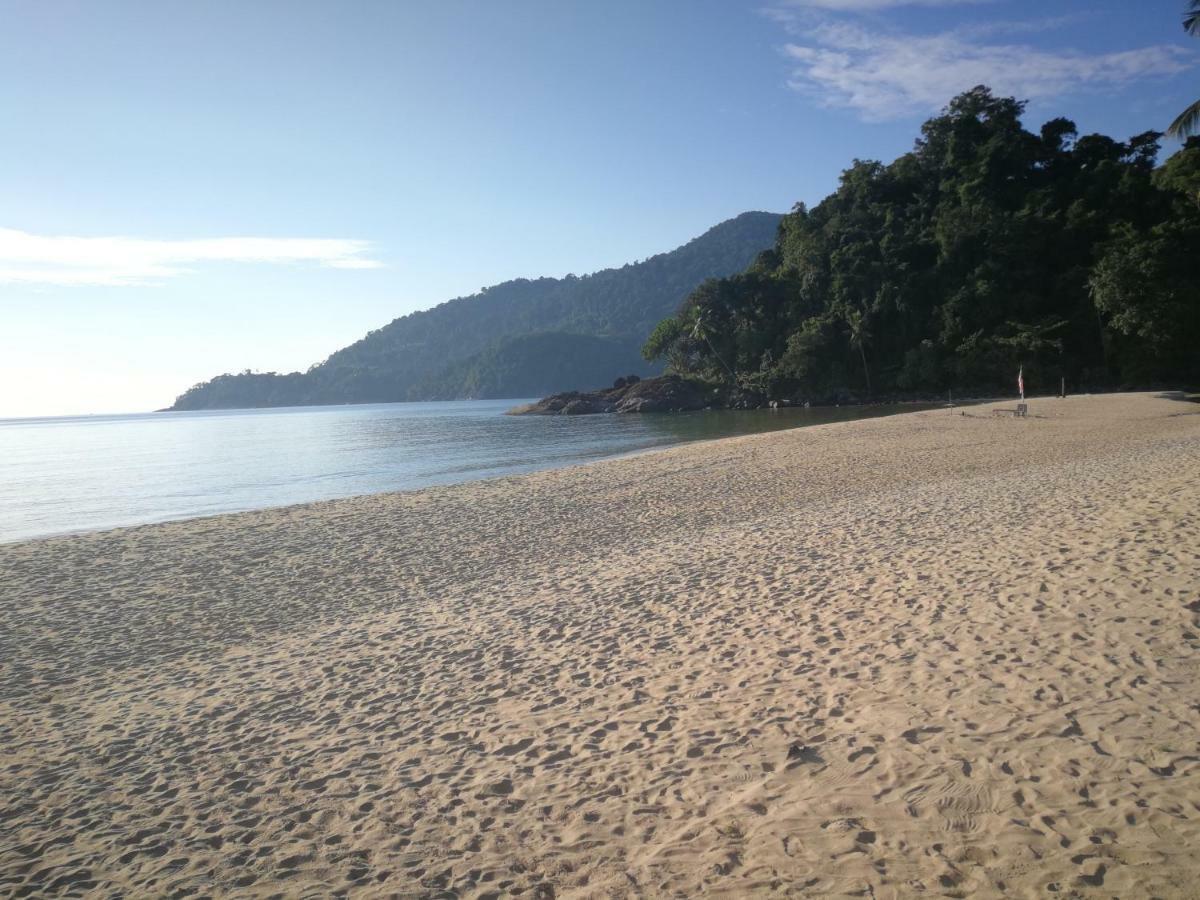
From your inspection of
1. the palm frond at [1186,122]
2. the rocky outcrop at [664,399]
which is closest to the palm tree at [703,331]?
the rocky outcrop at [664,399]

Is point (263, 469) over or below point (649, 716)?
over

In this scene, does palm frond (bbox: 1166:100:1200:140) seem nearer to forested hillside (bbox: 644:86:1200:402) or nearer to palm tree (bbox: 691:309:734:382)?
forested hillside (bbox: 644:86:1200:402)

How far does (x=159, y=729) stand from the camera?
20.3 feet

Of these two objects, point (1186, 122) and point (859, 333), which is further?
point (859, 333)

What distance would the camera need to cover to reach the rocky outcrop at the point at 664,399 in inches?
2943

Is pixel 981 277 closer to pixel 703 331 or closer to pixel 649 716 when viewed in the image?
pixel 703 331

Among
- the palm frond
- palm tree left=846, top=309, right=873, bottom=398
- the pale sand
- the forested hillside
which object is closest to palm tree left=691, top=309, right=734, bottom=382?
the forested hillside

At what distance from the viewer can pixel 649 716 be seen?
5523mm

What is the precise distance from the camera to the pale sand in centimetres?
385

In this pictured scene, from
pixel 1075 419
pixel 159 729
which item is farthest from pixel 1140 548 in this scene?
pixel 1075 419

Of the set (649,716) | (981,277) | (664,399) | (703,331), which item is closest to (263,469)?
(649,716)

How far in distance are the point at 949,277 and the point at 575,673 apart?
62414mm

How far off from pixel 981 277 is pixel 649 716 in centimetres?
6039

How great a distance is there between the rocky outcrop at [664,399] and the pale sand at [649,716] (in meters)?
63.3
